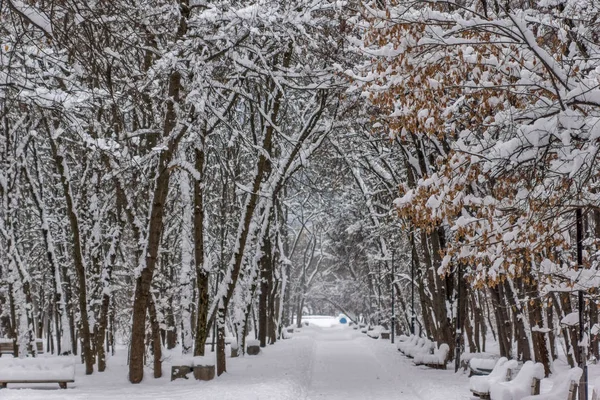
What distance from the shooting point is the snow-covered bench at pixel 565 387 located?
9.87 meters

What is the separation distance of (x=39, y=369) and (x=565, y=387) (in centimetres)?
1174

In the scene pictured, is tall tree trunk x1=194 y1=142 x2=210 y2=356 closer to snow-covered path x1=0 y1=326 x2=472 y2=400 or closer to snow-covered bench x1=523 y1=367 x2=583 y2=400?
snow-covered path x1=0 y1=326 x2=472 y2=400

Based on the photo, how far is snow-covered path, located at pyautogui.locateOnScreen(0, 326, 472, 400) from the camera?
13.1 metres

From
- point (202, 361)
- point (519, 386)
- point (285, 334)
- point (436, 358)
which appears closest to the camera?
point (519, 386)

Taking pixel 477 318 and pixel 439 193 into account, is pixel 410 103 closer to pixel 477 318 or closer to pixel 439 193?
pixel 439 193

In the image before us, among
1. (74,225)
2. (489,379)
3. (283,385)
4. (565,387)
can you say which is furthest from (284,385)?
(74,225)

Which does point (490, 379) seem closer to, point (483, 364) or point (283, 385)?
point (483, 364)

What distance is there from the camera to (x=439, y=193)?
8.90 meters

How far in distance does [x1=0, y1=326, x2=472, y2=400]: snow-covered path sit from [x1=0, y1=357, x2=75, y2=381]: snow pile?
1.03ft

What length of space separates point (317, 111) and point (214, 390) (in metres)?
8.21

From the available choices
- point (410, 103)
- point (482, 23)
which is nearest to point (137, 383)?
point (410, 103)

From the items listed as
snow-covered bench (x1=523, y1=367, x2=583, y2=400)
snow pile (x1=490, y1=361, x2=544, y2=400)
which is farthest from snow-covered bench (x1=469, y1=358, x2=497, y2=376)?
snow-covered bench (x1=523, y1=367, x2=583, y2=400)

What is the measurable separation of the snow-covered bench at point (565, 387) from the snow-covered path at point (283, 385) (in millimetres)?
2957

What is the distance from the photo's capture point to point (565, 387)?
10438mm
